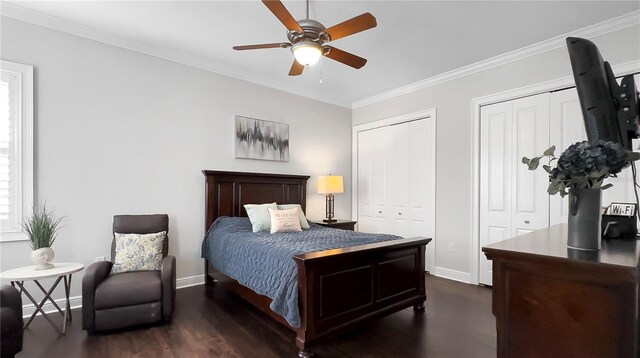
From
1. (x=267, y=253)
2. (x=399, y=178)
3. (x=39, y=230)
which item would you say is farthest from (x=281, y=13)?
(x=399, y=178)

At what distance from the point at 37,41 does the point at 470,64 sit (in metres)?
4.74

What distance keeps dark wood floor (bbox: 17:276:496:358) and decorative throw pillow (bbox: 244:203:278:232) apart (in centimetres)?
88

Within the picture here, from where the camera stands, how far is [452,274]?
411 centimetres

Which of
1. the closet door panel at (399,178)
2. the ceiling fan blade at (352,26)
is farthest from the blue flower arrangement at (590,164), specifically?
the closet door panel at (399,178)

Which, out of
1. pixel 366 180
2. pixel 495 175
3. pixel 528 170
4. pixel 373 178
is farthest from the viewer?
pixel 366 180

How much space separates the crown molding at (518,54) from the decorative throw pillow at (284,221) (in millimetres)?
2628

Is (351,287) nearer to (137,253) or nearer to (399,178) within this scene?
(137,253)

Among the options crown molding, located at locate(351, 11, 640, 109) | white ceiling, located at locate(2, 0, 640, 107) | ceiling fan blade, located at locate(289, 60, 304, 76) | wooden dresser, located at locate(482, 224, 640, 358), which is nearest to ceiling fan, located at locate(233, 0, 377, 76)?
ceiling fan blade, located at locate(289, 60, 304, 76)

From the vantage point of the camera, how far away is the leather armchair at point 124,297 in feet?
8.02

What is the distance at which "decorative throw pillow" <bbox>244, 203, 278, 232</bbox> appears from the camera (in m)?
3.56

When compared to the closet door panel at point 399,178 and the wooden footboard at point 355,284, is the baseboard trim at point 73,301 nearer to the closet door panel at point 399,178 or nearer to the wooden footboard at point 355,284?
the wooden footboard at point 355,284

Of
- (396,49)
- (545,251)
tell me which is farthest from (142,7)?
(545,251)

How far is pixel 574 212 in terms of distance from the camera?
110 cm

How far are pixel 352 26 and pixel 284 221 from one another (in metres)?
2.22
